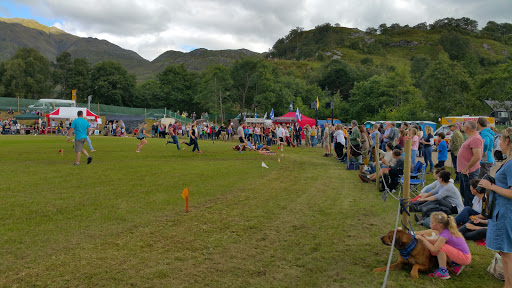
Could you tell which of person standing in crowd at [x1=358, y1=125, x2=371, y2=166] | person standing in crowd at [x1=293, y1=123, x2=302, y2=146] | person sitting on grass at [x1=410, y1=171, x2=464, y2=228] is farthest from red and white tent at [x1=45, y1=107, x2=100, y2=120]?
person sitting on grass at [x1=410, y1=171, x2=464, y2=228]

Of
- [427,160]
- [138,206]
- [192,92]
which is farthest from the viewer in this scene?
[192,92]

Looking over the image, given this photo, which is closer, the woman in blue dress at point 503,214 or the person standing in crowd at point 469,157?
the woman in blue dress at point 503,214

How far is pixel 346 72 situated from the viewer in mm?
101000

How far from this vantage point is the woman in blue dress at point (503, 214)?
383 cm

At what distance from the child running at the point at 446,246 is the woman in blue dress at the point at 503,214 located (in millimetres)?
738

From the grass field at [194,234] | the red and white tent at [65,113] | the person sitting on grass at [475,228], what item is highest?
the red and white tent at [65,113]

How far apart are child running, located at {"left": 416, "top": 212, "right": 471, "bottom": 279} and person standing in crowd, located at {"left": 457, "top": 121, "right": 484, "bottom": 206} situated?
265 cm

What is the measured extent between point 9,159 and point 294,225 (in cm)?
1381

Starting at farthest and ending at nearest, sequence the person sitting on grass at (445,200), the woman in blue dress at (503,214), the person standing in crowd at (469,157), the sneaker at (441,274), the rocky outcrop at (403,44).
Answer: the rocky outcrop at (403,44)
the person sitting on grass at (445,200)
the person standing in crowd at (469,157)
the sneaker at (441,274)
the woman in blue dress at (503,214)

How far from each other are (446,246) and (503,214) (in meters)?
1.16

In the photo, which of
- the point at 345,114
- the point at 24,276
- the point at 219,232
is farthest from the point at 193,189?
the point at 345,114

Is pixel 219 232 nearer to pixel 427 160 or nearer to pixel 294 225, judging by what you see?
pixel 294 225

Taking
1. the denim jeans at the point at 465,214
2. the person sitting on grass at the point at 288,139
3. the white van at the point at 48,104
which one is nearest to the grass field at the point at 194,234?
the denim jeans at the point at 465,214

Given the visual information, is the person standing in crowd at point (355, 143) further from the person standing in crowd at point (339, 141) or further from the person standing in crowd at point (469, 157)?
the person standing in crowd at point (469, 157)
